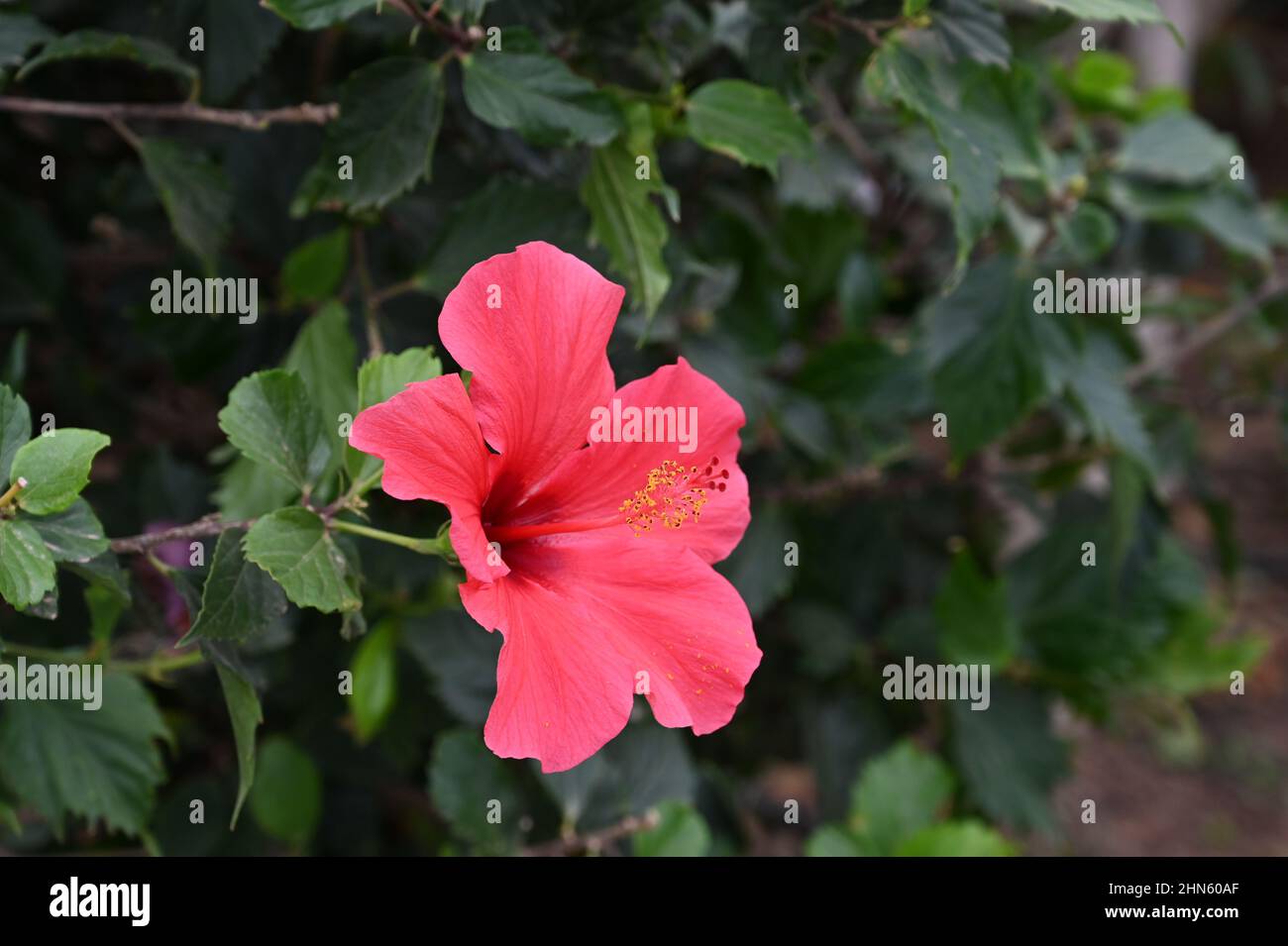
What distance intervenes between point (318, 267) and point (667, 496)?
56cm

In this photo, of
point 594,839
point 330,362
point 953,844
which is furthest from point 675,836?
point 330,362

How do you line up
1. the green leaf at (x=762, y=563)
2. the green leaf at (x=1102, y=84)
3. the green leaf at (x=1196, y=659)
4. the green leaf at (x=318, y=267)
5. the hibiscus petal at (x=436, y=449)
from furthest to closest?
the green leaf at (x=1196, y=659)
the green leaf at (x=1102, y=84)
the green leaf at (x=762, y=563)
the green leaf at (x=318, y=267)
the hibiscus petal at (x=436, y=449)

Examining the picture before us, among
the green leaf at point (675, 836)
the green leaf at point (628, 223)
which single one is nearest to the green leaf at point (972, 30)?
the green leaf at point (628, 223)

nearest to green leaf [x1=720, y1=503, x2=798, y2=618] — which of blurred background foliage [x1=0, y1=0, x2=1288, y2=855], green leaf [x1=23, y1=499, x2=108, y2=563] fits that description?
blurred background foliage [x1=0, y1=0, x2=1288, y2=855]

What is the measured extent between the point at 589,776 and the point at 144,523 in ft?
→ 2.00

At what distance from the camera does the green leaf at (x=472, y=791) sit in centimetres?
126

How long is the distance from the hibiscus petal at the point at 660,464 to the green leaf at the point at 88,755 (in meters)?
0.52

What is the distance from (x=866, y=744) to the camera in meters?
1.82

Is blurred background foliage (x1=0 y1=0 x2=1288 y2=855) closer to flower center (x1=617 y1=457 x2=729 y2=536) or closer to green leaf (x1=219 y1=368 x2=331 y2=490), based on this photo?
green leaf (x1=219 y1=368 x2=331 y2=490)

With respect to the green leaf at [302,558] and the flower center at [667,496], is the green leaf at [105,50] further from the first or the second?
the flower center at [667,496]

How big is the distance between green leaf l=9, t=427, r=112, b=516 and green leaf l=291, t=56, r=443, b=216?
1.19 feet

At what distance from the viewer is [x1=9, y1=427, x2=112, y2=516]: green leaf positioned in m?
0.73

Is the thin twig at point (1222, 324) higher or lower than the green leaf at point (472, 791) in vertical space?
higher
